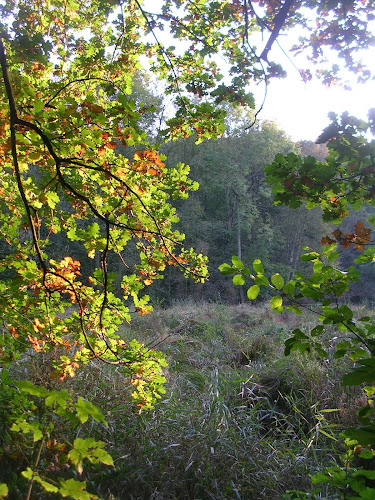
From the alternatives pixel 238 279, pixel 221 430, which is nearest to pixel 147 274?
pixel 238 279

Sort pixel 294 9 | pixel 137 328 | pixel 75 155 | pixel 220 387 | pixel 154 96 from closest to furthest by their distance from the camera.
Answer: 1. pixel 75 155
2. pixel 294 9
3. pixel 220 387
4. pixel 137 328
5. pixel 154 96

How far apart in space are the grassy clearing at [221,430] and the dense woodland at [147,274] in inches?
0.7

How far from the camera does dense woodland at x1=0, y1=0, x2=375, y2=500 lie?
146 centimetres

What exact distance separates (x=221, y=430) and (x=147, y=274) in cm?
139

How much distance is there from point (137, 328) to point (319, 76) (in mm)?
5514

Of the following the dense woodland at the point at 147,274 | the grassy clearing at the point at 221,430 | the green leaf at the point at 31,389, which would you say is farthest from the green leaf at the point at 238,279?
the grassy clearing at the point at 221,430

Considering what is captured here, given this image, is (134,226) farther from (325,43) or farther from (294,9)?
(294,9)

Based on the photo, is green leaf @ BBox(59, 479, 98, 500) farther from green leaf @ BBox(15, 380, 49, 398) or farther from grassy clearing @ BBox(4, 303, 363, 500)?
grassy clearing @ BBox(4, 303, 363, 500)

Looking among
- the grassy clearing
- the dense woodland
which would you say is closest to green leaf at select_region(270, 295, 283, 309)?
the dense woodland

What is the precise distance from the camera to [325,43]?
2.42 m

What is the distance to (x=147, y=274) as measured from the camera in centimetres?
246

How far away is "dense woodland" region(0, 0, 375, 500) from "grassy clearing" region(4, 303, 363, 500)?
0.02 meters

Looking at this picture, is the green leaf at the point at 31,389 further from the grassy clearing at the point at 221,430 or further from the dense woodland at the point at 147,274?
the grassy clearing at the point at 221,430

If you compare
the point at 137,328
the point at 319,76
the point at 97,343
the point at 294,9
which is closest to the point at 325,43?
the point at 319,76
